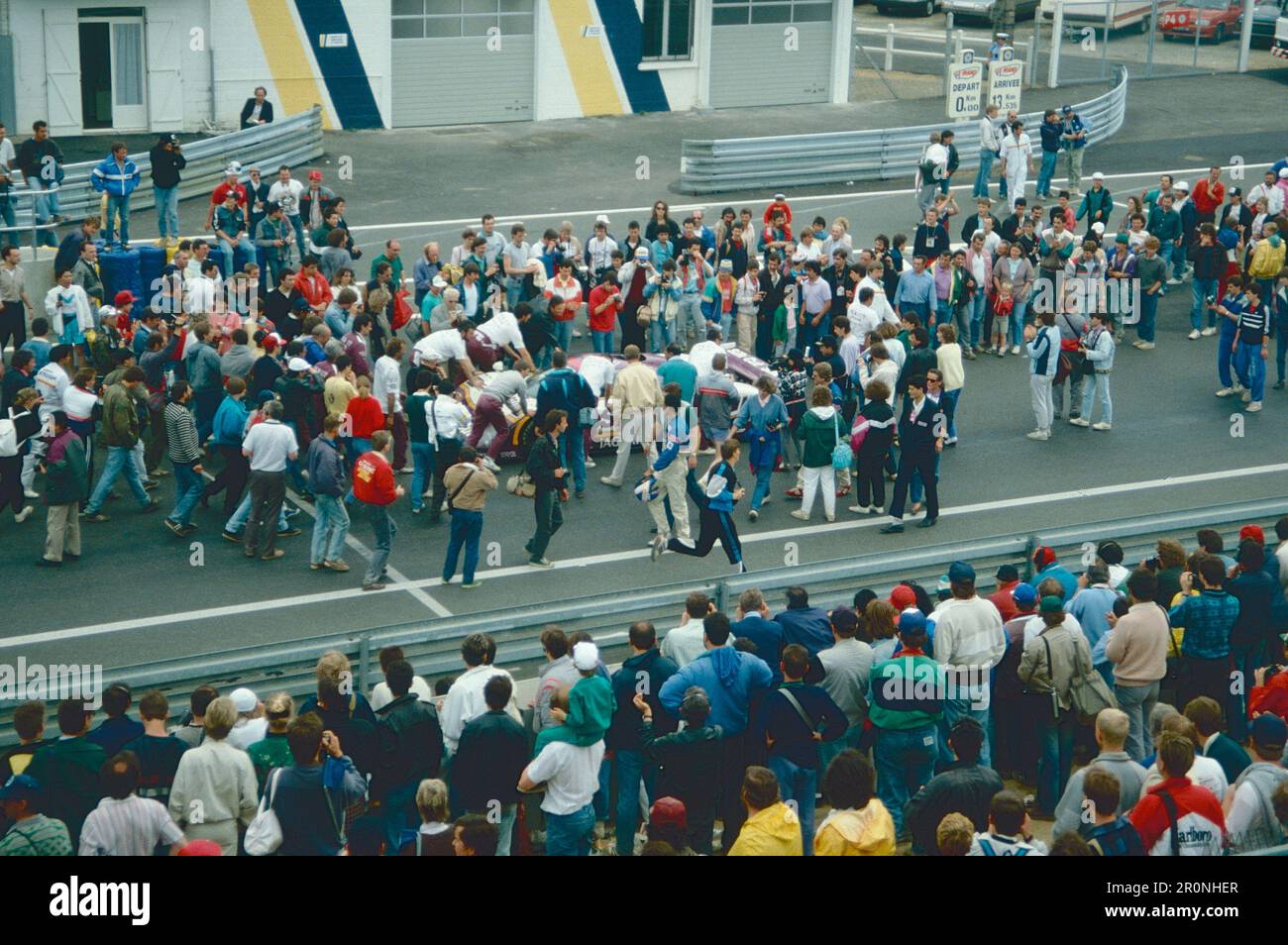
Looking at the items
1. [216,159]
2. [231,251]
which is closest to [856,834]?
[231,251]

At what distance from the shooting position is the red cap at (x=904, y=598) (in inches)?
518

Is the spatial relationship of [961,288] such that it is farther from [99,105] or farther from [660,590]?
[99,105]

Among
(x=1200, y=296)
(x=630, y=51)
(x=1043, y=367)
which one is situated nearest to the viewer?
(x=1043, y=367)

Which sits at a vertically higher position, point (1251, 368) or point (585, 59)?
point (585, 59)

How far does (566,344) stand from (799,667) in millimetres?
12441

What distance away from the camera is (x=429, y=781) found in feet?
33.1

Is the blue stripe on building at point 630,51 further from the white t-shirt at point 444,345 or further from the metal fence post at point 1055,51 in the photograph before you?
the white t-shirt at point 444,345

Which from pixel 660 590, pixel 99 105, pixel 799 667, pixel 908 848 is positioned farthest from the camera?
pixel 99 105

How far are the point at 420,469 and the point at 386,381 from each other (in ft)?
3.42

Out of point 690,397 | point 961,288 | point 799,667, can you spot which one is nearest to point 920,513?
point 690,397

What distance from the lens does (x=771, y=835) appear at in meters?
9.50

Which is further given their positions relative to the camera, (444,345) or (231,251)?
(231,251)

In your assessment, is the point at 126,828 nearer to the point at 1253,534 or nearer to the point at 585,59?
the point at 1253,534

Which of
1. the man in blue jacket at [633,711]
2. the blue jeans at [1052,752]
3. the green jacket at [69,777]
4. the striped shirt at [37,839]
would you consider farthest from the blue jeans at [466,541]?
the striped shirt at [37,839]
